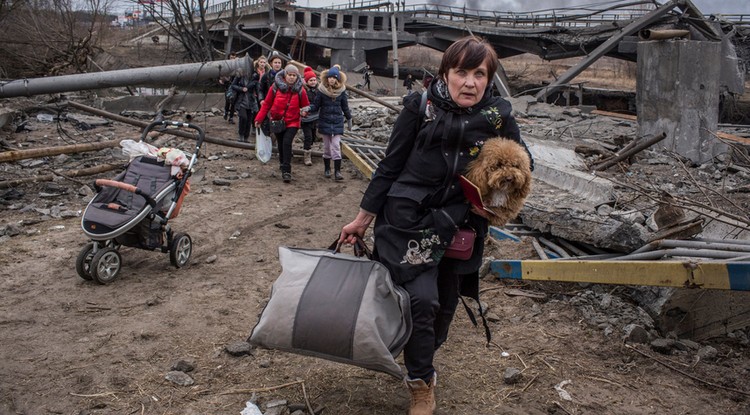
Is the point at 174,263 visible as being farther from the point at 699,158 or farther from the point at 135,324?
the point at 699,158

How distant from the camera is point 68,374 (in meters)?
3.78

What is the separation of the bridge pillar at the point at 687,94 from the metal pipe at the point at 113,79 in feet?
25.5

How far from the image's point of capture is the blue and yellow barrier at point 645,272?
3346mm

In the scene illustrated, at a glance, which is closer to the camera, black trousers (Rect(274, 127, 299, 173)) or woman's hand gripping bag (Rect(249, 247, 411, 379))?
woman's hand gripping bag (Rect(249, 247, 411, 379))

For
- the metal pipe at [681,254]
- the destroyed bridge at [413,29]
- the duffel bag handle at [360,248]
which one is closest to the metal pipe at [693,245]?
the metal pipe at [681,254]

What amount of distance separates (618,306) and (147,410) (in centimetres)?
323

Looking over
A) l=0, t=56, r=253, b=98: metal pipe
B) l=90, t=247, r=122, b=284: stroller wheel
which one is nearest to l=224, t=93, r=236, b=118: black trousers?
l=0, t=56, r=253, b=98: metal pipe

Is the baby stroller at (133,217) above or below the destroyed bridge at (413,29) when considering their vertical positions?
below

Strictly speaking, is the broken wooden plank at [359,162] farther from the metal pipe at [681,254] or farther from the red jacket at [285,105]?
the metal pipe at [681,254]

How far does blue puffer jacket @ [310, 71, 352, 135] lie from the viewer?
998 cm

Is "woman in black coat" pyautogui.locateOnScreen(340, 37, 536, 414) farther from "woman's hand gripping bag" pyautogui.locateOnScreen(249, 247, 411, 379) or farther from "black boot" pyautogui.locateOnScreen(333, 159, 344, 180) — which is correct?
"black boot" pyautogui.locateOnScreen(333, 159, 344, 180)

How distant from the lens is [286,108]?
389 inches

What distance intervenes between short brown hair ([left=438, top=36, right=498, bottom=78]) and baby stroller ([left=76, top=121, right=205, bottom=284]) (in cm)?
344

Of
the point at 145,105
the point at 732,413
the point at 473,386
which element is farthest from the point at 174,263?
the point at 145,105
